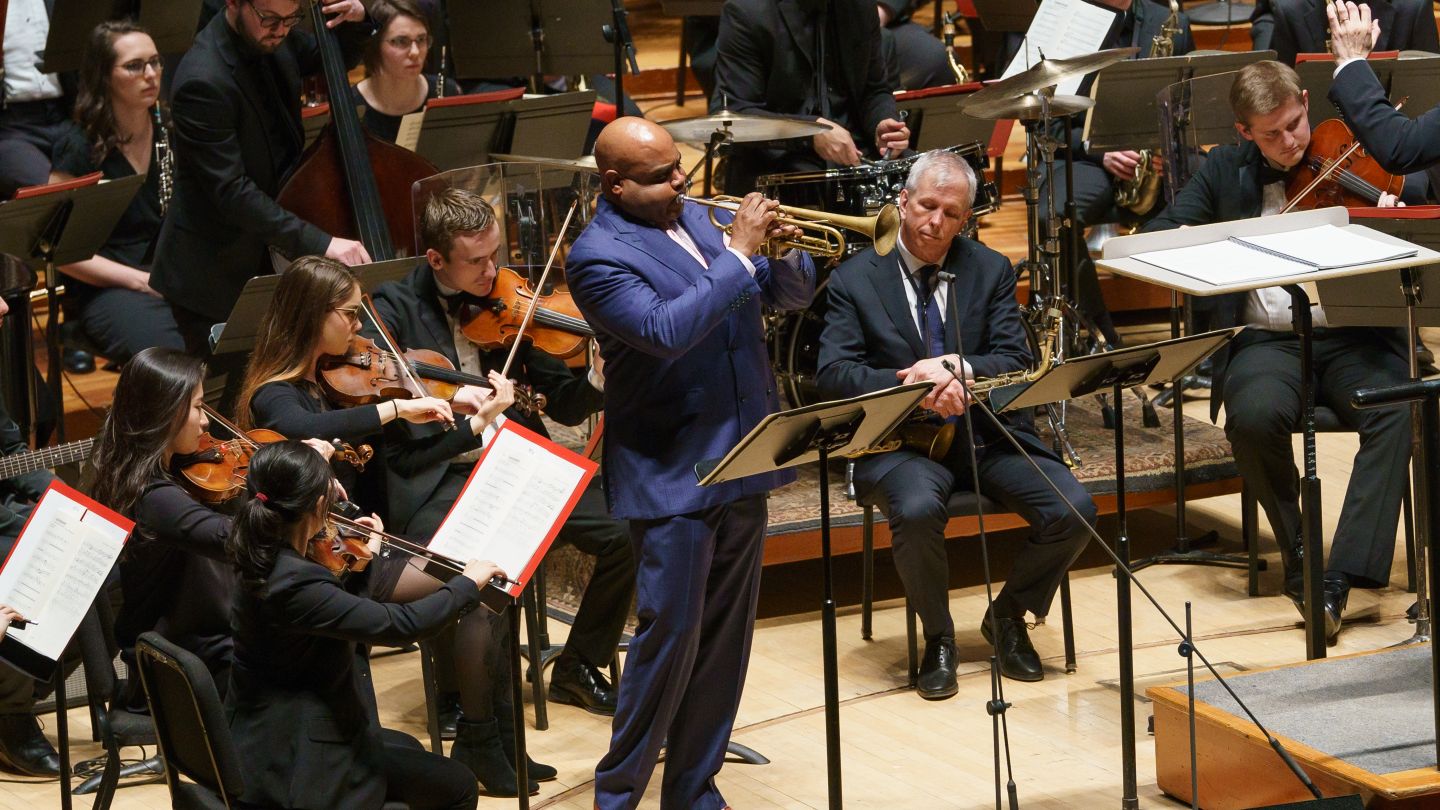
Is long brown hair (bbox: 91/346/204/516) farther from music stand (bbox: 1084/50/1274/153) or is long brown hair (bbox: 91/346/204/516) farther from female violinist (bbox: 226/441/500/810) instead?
music stand (bbox: 1084/50/1274/153)

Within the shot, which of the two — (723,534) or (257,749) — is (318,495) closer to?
(257,749)

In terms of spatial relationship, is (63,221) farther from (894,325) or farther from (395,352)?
(894,325)

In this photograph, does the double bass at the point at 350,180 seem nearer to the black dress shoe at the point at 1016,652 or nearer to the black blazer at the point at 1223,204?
the black dress shoe at the point at 1016,652

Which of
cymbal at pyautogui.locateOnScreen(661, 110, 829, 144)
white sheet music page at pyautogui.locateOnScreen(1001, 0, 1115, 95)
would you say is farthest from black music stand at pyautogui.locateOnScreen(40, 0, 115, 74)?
white sheet music page at pyautogui.locateOnScreen(1001, 0, 1115, 95)

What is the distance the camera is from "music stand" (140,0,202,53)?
19.3 ft

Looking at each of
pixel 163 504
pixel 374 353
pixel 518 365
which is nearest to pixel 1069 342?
pixel 518 365

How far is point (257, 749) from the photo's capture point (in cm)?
299

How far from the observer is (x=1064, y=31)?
5.78m

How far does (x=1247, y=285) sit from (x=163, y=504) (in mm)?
2163

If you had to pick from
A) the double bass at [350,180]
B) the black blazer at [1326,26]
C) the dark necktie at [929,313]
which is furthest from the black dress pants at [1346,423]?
the double bass at [350,180]

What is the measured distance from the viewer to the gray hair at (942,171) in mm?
4469

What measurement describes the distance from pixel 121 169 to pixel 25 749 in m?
2.12

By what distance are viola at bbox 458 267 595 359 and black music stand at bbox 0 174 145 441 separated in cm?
118

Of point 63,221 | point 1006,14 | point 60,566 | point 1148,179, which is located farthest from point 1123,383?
point 1006,14
